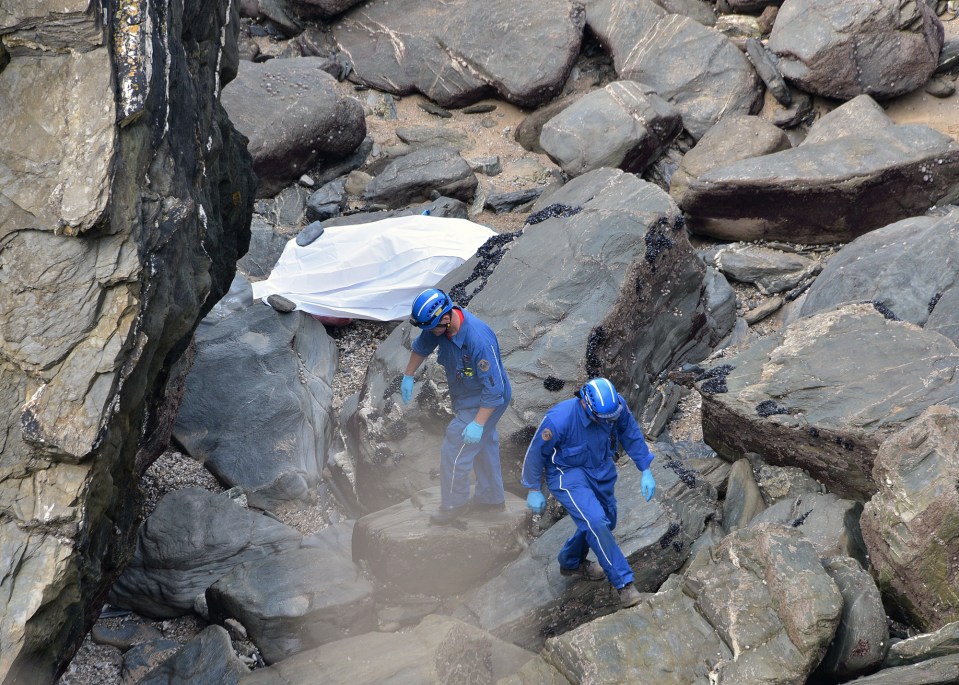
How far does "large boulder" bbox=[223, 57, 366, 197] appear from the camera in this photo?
1325 cm

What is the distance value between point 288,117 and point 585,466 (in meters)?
8.63

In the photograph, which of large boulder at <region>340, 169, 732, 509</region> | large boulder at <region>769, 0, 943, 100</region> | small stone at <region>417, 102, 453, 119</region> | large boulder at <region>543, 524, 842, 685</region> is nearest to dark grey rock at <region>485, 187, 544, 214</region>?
large boulder at <region>340, 169, 732, 509</region>

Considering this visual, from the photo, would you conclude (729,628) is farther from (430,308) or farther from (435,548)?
(430,308)

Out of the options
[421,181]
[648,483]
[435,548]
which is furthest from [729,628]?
[421,181]

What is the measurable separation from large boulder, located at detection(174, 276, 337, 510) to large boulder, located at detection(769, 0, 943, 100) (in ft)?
28.6

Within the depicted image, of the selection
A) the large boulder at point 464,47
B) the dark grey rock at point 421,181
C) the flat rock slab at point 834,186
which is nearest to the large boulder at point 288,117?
the dark grey rock at point 421,181

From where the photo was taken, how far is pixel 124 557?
6.35 metres

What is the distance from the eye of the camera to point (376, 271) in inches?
424

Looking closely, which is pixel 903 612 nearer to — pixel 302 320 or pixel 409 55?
pixel 302 320

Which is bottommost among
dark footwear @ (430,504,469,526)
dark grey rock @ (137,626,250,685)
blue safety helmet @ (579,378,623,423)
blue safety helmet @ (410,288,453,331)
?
dark grey rock @ (137,626,250,685)

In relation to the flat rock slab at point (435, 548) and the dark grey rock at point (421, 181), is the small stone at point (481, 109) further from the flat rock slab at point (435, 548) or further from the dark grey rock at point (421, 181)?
the flat rock slab at point (435, 548)

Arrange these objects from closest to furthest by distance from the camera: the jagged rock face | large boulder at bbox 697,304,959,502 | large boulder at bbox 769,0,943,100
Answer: the jagged rock face < large boulder at bbox 697,304,959,502 < large boulder at bbox 769,0,943,100

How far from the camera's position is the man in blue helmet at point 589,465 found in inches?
255

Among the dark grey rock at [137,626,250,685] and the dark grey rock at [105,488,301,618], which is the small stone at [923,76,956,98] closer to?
the dark grey rock at [105,488,301,618]
